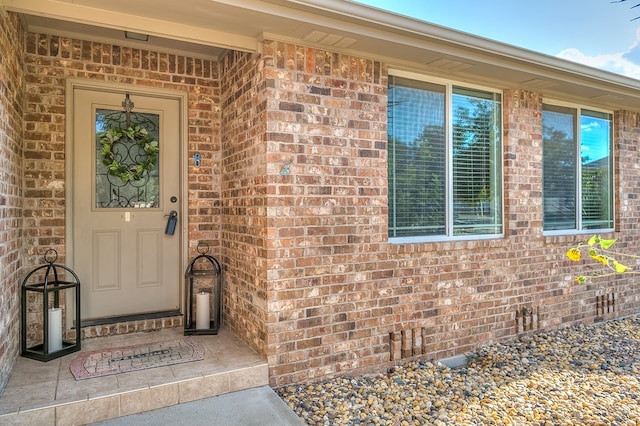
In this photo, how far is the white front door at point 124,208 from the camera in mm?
3604

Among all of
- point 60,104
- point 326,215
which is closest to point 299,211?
point 326,215

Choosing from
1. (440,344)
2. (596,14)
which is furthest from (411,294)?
(596,14)

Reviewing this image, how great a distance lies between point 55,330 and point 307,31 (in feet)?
9.38

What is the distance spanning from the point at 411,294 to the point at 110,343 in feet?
8.24

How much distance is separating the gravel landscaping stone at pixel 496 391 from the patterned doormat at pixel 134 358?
32.0 inches

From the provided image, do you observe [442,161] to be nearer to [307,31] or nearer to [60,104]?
[307,31]

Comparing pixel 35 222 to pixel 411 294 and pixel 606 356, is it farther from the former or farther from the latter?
pixel 606 356

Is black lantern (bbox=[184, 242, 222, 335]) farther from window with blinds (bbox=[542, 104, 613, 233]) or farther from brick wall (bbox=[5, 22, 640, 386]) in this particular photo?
window with blinds (bbox=[542, 104, 613, 233])

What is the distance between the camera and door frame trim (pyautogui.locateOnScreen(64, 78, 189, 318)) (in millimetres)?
3479

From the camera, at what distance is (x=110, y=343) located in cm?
346

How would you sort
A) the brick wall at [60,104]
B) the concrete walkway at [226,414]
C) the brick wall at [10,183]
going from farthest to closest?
1. the brick wall at [60,104]
2. the brick wall at [10,183]
3. the concrete walkway at [226,414]

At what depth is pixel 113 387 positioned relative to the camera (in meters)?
2.64

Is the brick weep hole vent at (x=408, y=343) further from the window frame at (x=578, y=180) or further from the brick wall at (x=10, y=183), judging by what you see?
the brick wall at (x=10, y=183)

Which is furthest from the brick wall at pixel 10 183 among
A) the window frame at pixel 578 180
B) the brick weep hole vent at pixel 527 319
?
the window frame at pixel 578 180
